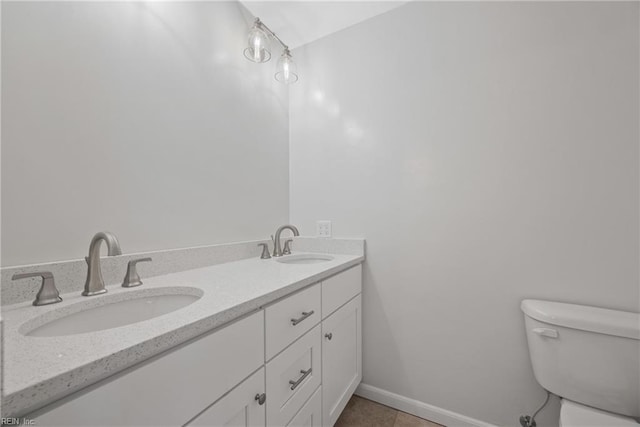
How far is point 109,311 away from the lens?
0.76 metres

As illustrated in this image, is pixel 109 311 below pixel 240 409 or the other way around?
the other way around

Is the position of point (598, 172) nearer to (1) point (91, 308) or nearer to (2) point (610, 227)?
(2) point (610, 227)

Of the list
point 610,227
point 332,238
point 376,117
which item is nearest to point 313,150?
point 376,117

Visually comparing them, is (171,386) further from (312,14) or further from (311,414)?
(312,14)

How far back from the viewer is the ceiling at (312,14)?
4.71ft

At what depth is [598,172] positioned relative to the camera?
1.02 m

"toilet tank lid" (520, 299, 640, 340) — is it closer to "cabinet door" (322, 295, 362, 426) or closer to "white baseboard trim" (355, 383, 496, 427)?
"white baseboard trim" (355, 383, 496, 427)

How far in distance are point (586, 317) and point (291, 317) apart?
108 centimetres

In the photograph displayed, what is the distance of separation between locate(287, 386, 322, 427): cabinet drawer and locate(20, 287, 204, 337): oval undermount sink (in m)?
0.57

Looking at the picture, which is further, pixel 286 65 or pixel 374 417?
pixel 286 65

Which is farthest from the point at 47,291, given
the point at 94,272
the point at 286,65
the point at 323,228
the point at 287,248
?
the point at 286,65

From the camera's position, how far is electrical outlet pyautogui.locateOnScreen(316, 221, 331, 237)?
5.41 ft

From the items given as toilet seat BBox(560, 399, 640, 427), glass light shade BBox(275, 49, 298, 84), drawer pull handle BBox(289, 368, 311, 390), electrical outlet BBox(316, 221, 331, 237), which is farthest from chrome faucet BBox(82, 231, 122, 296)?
toilet seat BBox(560, 399, 640, 427)

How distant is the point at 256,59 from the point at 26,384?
1524mm
